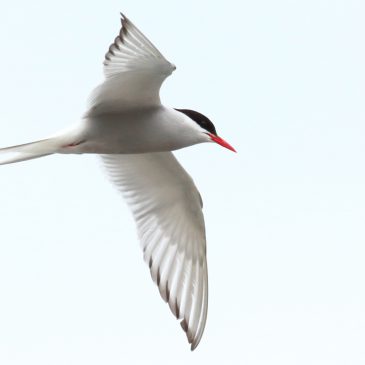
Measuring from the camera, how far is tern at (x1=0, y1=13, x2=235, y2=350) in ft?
35.7

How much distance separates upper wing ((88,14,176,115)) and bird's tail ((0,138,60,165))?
485mm

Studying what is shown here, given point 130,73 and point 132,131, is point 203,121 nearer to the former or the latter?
point 132,131

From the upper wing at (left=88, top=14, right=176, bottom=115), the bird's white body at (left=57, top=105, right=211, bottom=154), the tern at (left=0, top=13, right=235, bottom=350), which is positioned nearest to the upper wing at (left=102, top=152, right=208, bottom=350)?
the tern at (left=0, top=13, right=235, bottom=350)

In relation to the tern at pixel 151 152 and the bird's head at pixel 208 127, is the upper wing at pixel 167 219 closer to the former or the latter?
the tern at pixel 151 152

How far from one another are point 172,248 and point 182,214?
0.42 meters

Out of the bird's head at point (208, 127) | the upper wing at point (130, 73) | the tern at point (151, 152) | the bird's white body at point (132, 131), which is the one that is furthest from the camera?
the bird's head at point (208, 127)

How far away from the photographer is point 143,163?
1350 cm

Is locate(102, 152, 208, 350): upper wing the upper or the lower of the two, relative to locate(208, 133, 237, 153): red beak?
lower

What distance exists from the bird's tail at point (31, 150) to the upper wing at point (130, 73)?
19.1 inches

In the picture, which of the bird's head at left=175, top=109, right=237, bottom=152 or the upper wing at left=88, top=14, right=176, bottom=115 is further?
the bird's head at left=175, top=109, right=237, bottom=152

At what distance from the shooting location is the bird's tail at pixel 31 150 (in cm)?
1143

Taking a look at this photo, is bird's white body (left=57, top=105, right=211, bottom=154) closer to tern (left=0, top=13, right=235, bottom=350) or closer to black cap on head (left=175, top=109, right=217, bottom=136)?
tern (left=0, top=13, right=235, bottom=350)

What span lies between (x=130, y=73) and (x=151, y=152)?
140cm

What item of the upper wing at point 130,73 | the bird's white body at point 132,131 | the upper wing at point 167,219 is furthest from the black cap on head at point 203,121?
the upper wing at point 167,219
